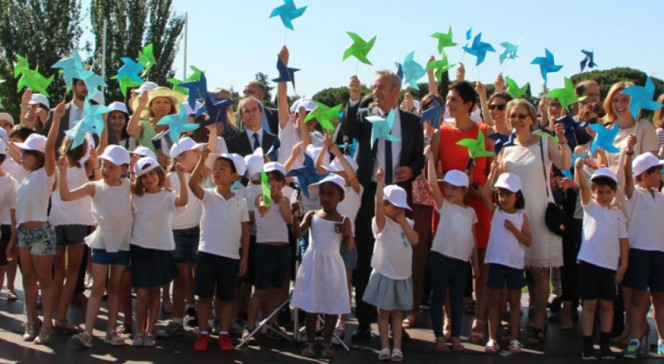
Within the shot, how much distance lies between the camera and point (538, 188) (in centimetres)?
705

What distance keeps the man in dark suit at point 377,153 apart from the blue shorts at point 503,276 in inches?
39.0

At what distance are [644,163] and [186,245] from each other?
13.2ft

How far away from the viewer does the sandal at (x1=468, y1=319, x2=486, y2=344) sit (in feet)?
22.9

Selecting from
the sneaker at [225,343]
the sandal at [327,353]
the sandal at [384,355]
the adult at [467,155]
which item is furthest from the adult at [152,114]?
the sandal at [384,355]

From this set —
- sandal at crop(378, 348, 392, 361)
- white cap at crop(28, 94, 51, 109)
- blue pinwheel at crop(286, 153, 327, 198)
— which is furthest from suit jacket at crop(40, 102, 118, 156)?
sandal at crop(378, 348, 392, 361)

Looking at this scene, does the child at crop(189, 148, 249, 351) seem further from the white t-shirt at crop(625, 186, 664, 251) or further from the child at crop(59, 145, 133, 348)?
the white t-shirt at crop(625, 186, 664, 251)

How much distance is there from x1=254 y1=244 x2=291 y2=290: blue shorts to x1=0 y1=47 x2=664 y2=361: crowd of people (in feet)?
0.04

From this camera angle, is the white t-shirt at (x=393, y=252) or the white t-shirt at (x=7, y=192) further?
the white t-shirt at (x=7, y=192)

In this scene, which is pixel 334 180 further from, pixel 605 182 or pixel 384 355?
pixel 605 182

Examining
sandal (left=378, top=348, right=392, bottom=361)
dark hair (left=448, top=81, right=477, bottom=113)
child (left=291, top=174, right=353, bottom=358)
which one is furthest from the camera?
dark hair (left=448, top=81, right=477, bottom=113)

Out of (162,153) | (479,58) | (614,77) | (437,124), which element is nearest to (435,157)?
(437,124)

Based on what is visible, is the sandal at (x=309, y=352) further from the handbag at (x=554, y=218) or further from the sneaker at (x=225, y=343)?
the handbag at (x=554, y=218)

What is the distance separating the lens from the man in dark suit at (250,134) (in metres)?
7.72

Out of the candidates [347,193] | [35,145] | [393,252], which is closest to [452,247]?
[393,252]
